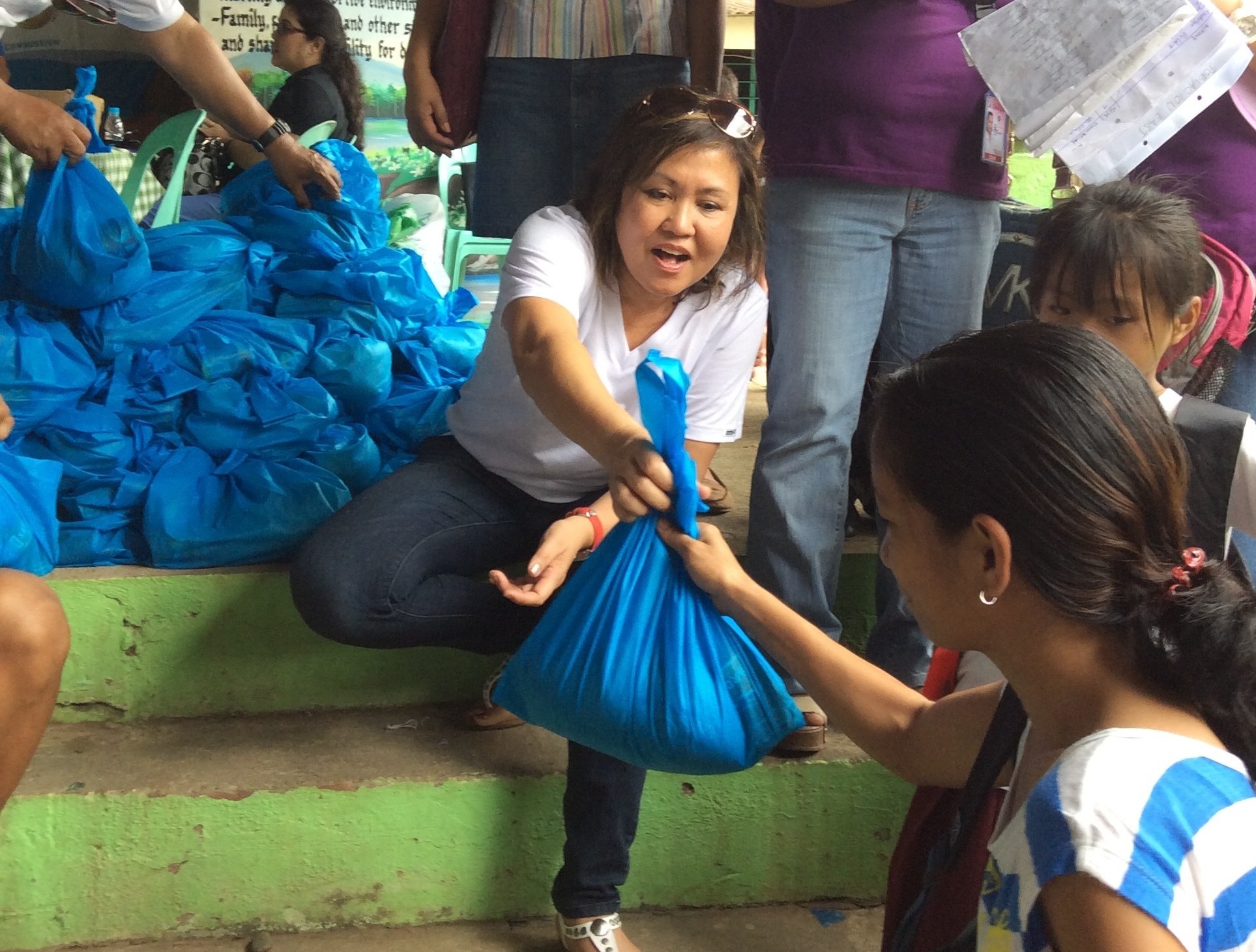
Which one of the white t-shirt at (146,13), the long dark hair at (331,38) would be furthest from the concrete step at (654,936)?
the long dark hair at (331,38)

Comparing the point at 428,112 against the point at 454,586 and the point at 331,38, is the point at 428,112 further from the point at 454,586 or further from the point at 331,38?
the point at 331,38

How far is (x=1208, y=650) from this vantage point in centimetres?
91

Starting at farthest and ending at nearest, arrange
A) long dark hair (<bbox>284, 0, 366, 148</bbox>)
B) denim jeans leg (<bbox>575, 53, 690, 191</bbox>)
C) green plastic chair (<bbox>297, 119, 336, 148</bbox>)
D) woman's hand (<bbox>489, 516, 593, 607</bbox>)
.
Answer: long dark hair (<bbox>284, 0, 366, 148</bbox>), green plastic chair (<bbox>297, 119, 336, 148</bbox>), denim jeans leg (<bbox>575, 53, 690, 191</bbox>), woman's hand (<bbox>489, 516, 593, 607</bbox>)

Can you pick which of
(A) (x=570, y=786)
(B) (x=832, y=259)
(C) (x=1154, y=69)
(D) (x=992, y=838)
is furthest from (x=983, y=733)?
(C) (x=1154, y=69)

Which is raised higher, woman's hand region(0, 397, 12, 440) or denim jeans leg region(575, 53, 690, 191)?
denim jeans leg region(575, 53, 690, 191)

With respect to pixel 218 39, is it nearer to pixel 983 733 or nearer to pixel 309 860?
pixel 309 860

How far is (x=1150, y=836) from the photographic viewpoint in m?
0.84

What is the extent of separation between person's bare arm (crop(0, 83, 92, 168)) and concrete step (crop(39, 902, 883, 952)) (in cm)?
127

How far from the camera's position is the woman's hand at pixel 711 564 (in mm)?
1322

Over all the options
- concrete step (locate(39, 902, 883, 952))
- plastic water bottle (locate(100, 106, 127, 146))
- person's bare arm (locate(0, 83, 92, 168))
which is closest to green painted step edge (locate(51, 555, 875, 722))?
concrete step (locate(39, 902, 883, 952))

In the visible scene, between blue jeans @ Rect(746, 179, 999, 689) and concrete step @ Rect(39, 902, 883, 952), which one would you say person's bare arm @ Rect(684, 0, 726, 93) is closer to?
blue jeans @ Rect(746, 179, 999, 689)

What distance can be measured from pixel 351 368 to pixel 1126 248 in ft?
4.65

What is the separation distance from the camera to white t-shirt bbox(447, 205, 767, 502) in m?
1.84

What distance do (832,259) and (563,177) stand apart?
0.59 m
